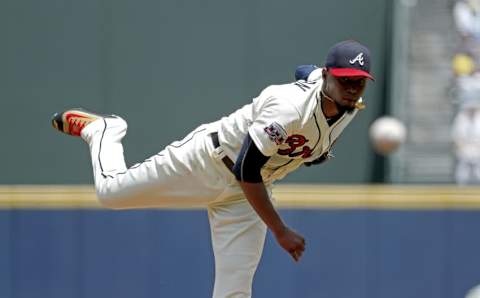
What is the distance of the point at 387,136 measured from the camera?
7.60 m

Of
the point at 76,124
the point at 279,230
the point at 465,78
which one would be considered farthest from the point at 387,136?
the point at 279,230

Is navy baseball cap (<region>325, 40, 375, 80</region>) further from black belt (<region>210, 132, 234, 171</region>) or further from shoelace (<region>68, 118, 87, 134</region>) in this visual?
shoelace (<region>68, 118, 87, 134</region>)

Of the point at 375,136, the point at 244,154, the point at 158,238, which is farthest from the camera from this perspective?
the point at 375,136

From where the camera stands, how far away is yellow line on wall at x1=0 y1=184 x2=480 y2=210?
20.8ft

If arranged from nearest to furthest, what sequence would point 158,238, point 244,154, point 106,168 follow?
point 244,154 → point 106,168 → point 158,238

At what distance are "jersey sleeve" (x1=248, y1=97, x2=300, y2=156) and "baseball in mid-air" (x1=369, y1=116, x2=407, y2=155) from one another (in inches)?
115

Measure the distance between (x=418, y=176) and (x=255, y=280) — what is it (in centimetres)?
192

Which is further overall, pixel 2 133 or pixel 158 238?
pixel 2 133

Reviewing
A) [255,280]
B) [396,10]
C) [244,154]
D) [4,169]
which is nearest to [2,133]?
[4,169]

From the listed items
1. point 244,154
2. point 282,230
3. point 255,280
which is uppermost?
point 244,154

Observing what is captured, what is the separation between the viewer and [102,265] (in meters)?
6.36

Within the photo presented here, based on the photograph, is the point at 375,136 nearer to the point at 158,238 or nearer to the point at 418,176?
the point at 418,176

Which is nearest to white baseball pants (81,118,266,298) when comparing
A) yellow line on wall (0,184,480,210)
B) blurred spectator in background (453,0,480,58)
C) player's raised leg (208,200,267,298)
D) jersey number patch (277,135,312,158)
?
player's raised leg (208,200,267,298)

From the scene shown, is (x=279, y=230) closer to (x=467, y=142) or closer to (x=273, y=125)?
(x=273, y=125)
